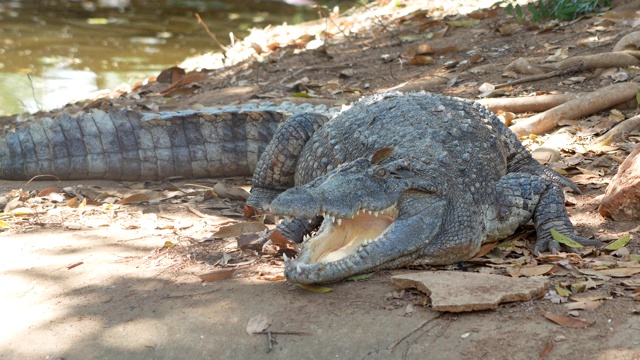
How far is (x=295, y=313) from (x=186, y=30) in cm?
1149

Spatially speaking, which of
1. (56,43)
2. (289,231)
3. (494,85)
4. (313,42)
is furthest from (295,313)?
(56,43)

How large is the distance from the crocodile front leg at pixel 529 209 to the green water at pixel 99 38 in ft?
19.7

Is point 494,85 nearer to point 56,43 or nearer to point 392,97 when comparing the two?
point 392,97

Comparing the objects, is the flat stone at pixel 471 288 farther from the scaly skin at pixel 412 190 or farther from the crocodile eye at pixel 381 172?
the crocodile eye at pixel 381 172

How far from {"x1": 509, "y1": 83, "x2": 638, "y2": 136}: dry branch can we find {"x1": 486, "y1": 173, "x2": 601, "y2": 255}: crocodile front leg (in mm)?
1691

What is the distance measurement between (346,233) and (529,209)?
108 centimetres

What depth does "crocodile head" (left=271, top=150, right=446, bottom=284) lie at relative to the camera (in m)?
3.12

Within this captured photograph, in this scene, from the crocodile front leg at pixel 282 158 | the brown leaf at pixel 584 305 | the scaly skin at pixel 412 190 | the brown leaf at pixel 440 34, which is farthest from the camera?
the brown leaf at pixel 440 34

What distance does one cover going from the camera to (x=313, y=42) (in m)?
9.64

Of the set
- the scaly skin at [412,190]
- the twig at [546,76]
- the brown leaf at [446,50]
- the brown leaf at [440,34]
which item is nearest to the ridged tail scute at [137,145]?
the scaly skin at [412,190]

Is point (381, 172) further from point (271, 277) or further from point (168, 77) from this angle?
point (168, 77)

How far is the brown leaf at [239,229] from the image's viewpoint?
13.5 ft

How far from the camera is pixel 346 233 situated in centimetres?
341

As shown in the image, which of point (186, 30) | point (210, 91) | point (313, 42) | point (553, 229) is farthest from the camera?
point (186, 30)
